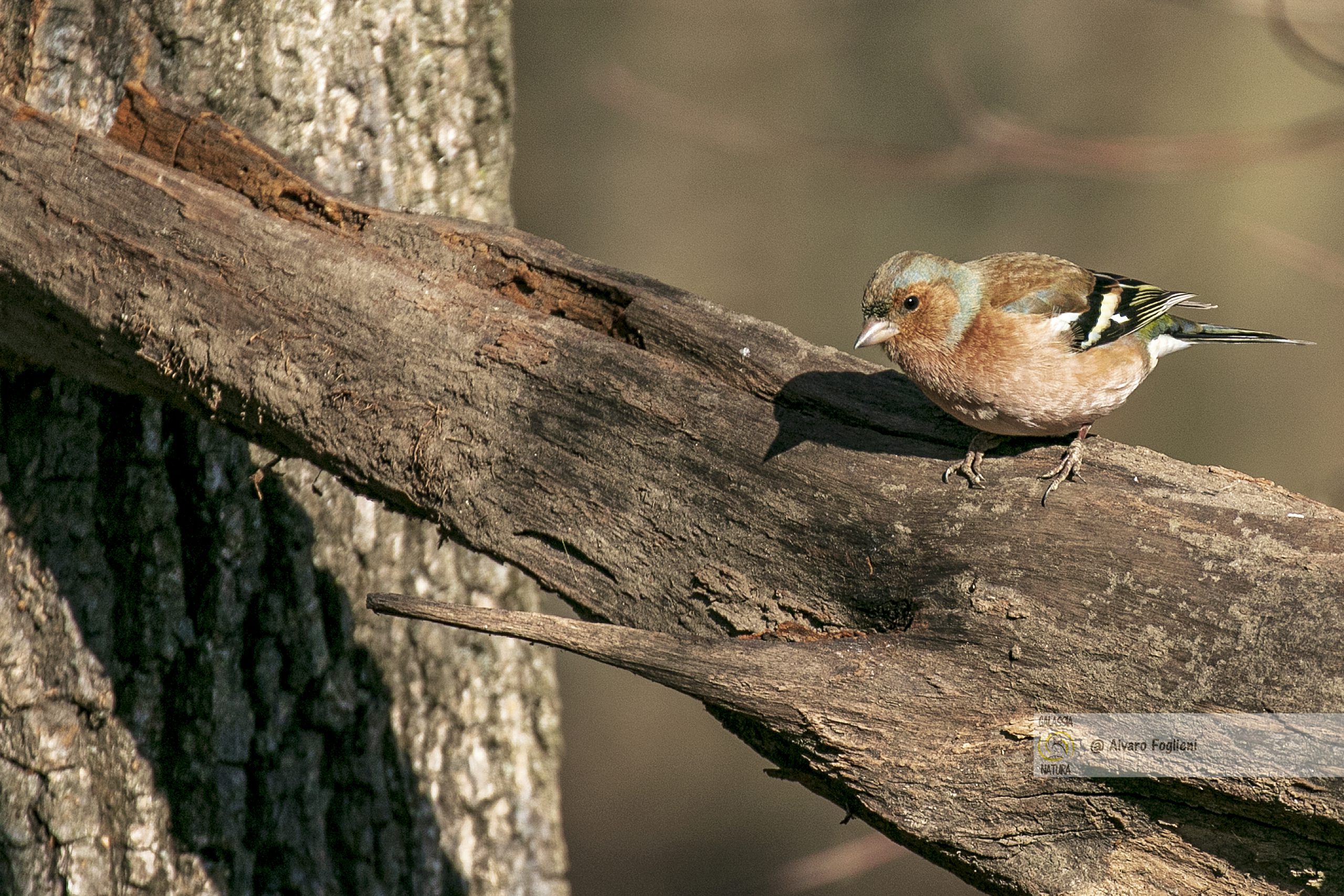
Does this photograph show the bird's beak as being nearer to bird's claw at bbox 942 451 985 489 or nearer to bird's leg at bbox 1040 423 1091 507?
bird's claw at bbox 942 451 985 489

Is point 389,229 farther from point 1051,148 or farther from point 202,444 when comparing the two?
point 1051,148

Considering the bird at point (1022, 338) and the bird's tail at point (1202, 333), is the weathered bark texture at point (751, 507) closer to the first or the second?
the bird at point (1022, 338)

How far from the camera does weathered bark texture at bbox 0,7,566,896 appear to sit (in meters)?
3.16

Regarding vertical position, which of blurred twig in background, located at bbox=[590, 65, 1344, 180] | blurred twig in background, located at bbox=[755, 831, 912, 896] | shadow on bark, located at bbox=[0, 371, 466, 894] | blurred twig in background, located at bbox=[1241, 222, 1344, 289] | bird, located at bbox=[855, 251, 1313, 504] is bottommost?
blurred twig in background, located at bbox=[755, 831, 912, 896]

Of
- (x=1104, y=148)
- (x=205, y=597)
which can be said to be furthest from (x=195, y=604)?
(x=1104, y=148)

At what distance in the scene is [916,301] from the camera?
10.3 ft

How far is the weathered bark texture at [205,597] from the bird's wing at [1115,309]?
221 centimetres

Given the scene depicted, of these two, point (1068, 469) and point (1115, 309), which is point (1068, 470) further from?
point (1115, 309)

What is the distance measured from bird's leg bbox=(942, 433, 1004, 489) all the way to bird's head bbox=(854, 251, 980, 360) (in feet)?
1.29

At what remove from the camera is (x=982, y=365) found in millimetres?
2846

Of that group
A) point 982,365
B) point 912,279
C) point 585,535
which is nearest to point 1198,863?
point 982,365

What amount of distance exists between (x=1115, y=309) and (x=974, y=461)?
95 centimetres

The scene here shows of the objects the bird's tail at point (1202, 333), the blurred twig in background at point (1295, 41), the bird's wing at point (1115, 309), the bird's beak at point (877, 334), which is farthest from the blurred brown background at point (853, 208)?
the bird's beak at point (877, 334)

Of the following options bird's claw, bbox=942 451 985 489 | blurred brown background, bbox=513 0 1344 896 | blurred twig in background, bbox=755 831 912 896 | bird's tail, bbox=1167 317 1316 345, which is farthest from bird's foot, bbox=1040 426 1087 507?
blurred brown background, bbox=513 0 1344 896
